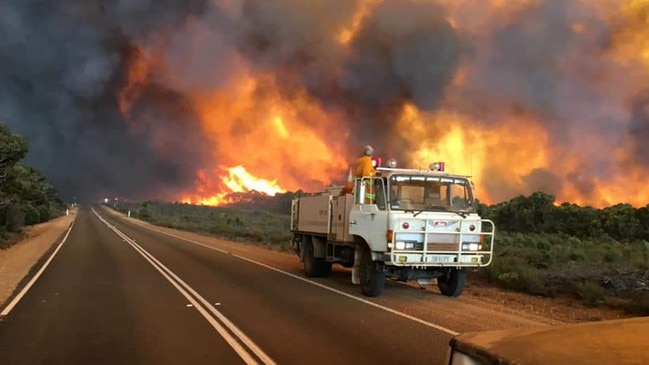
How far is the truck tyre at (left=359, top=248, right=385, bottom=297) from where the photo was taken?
12.4m

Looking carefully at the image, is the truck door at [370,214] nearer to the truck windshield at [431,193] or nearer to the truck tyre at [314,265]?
the truck windshield at [431,193]

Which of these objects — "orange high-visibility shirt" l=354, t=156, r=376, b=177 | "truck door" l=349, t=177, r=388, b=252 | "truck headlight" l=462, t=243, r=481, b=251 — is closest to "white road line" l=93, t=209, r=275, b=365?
"truck door" l=349, t=177, r=388, b=252

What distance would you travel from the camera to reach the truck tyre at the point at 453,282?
42.7 feet

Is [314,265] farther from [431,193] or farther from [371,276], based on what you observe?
[431,193]

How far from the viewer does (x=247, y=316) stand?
33.0 ft

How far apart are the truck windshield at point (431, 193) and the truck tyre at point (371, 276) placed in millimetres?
1318

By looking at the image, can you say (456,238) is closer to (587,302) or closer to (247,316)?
(587,302)

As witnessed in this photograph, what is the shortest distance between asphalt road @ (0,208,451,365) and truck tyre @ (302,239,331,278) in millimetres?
1241

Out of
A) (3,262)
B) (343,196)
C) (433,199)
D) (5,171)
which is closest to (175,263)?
(3,262)

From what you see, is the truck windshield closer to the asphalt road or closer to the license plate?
the license plate

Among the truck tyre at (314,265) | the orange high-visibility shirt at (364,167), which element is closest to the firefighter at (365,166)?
the orange high-visibility shirt at (364,167)

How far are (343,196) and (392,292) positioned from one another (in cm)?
248

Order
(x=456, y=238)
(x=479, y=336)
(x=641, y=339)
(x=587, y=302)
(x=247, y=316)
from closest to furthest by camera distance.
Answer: (x=641, y=339)
(x=479, y=336)
(x=247, y=316)
(x=456, y=238)
(x=587, y=302)

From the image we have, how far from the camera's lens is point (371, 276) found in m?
12.6
